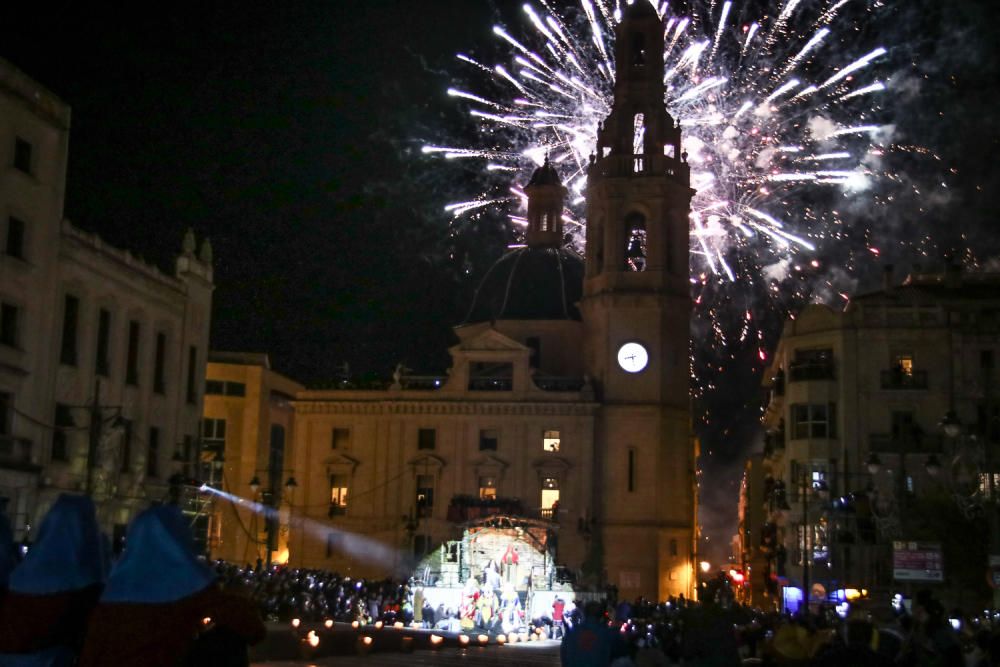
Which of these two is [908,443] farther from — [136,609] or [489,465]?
[136,609]

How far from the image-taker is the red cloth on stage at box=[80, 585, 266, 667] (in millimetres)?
7824

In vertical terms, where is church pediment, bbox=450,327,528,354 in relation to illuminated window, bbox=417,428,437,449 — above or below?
above

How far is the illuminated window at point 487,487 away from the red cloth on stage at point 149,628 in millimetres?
59395

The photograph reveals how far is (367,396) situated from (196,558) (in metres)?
61.6

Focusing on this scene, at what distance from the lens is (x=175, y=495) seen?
38.8m

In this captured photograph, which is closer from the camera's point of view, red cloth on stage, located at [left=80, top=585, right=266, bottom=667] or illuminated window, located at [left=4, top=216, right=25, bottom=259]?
red cloth on stage, located at [left=80, top=585, right=266, bottom=667]

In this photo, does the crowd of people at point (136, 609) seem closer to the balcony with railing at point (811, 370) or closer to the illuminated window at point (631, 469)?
the balcony with railing at point (811, 370)

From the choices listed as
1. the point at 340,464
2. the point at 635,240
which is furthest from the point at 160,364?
the point at 635,240

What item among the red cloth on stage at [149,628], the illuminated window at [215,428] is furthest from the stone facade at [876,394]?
the red cloth on stage at [149,628]

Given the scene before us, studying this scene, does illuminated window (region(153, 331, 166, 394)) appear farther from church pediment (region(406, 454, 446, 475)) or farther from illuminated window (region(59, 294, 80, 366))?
church pediment (region(406, 454, 446, 475))

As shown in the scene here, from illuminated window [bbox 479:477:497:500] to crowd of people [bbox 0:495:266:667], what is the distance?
2296 inches

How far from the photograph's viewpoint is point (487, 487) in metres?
67.6

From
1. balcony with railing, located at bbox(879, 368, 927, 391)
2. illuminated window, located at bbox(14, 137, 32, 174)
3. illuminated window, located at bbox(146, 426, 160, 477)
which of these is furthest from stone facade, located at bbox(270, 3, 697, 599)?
illuminated window, located at bbox(14, 137, 32, 174)

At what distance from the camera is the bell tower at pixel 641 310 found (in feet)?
216
